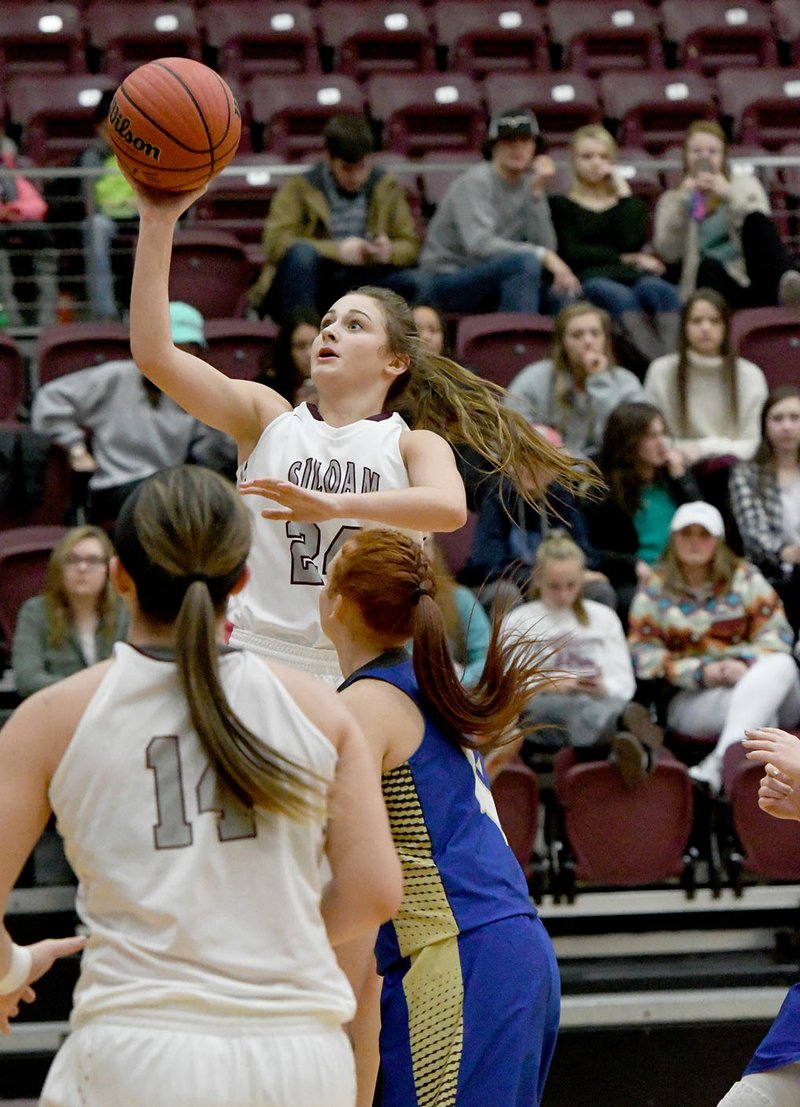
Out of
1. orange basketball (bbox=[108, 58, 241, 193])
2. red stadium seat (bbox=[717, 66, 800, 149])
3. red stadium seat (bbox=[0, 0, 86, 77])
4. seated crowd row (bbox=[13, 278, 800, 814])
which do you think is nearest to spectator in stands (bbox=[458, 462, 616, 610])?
seated crowd row (bbox=[13, 278, 800, 814])

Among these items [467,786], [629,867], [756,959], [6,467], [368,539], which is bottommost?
[756,959]

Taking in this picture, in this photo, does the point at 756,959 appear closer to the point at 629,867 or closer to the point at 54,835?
the point at 629,867

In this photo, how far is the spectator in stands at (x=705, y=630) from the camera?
21.0ft

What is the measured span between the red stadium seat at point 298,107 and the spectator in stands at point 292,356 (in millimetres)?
3173

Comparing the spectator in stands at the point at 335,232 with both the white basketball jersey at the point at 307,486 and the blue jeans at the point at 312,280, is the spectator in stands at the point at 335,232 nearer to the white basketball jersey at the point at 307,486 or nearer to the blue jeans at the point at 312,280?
the blue jeans at the point at 312,280

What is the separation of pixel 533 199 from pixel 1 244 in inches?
106

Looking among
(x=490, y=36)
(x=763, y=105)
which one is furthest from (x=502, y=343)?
(x=490, y=36)

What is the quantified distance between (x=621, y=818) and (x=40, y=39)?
6.70m

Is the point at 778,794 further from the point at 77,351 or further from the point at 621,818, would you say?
the point at 77,351

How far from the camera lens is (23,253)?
8359 mm

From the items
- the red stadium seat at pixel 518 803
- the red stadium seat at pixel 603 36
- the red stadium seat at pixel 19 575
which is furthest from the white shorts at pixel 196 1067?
the red stadium seat at pixel 603 36

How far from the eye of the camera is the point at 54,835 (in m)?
6.15

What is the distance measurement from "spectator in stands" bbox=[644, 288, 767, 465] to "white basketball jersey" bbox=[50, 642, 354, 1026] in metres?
5.51

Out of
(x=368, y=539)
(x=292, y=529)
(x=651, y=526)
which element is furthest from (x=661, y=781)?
(x=368, y=539)
